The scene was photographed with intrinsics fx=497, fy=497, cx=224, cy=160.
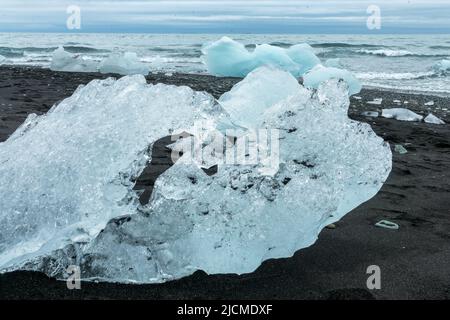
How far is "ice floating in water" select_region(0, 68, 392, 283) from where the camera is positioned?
1.95 metres

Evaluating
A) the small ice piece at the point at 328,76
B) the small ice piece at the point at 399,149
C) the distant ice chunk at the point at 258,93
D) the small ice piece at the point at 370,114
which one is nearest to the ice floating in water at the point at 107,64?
the small ice piece at the point at 328,76

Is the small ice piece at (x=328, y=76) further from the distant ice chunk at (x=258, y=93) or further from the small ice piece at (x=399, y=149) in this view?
the distant ice chunk at (x=258, y=93)

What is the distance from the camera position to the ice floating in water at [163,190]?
76.8 inches

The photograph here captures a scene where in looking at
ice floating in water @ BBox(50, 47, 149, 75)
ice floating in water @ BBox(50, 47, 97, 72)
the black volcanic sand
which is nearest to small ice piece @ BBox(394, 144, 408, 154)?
the black volcanic sand

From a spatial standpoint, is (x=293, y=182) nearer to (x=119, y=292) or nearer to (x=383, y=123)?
(x=119, y=292)

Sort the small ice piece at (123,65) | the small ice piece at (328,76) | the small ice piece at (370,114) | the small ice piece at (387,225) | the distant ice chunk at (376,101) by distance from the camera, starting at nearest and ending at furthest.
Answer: the small ice piece at (387,225) → the small ice piece at (370,114) → the distant ice chunk at (376,101) → the small ice piece at (328,76) → the small ice piece at (123,65)

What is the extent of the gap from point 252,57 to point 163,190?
8.91 m

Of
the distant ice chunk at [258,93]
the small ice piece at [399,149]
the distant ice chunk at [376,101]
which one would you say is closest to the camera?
the distant ice chunk at [258,93]

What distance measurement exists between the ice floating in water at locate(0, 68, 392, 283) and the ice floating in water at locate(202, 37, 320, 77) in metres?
8.13

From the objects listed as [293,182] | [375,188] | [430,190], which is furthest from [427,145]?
[293,182]

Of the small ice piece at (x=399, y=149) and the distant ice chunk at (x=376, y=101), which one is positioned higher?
the distant ice chunk at (x=376, y=101)

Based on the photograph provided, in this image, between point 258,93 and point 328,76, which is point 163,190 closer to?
point 258,93

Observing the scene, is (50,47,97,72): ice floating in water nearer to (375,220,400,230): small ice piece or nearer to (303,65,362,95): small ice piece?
(303,65,362,95): small ice piece

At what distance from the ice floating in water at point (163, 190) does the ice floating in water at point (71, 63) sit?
11081 mm
